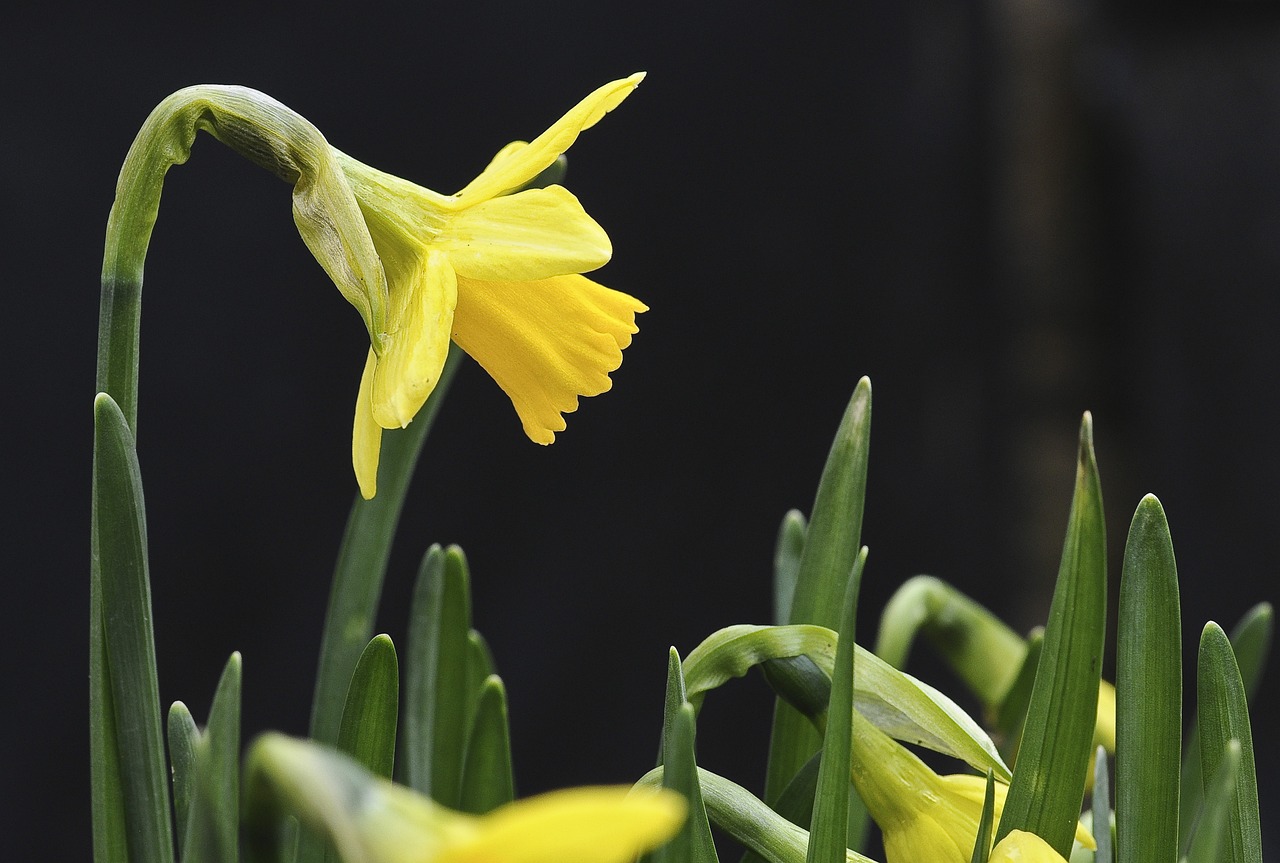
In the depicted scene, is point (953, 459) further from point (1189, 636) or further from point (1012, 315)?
point (1189, 636)

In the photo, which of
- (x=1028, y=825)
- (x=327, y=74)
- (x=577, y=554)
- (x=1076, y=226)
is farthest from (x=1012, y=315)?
(x=1028, y=825)

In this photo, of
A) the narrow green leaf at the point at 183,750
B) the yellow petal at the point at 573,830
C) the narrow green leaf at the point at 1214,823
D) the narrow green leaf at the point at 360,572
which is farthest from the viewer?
the narrow green leaf at the point at 360,572

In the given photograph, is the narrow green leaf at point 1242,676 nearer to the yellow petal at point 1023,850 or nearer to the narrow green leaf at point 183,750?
the yellow petal at point 1023,850

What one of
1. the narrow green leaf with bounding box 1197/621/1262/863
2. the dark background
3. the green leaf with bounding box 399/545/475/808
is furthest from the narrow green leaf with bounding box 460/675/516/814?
the dark background

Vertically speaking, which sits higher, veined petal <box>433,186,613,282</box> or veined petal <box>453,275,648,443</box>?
veined petal <box>433,186,613,282</box>

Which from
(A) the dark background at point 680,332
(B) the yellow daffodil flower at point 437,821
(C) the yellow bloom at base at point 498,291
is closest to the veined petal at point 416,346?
(C) the yellow bloom at base at point 498,291

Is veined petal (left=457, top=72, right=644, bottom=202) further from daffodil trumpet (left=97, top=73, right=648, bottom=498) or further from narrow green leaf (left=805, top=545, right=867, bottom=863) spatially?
narrow green leaf (left=805, top=545, right=867, bottom=863)
